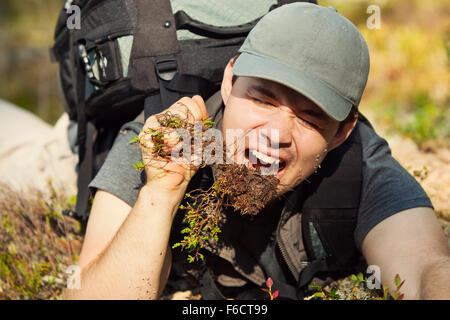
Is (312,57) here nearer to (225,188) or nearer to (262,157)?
(262,157)

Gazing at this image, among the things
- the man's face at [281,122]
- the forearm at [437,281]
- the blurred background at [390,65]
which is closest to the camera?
the forearm at [437,281]

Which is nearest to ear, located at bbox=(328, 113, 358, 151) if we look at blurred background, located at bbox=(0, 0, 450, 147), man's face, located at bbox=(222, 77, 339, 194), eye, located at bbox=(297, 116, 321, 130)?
man's face, located at bbox=(222, 77, 339, 194)

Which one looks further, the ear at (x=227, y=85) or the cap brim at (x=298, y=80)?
the ear at (x=227, y=85)

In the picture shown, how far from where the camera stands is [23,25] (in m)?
19.3

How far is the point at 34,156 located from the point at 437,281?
169 inches

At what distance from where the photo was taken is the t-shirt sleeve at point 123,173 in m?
2.88

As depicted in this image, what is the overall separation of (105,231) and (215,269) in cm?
107

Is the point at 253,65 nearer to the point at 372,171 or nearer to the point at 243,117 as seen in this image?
the point at 243,117

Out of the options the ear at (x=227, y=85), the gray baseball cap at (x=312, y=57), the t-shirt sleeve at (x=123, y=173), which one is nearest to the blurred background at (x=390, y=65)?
the gray baseball cap at (x=312, y=57)

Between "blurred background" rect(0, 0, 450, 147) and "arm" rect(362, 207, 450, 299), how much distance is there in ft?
9.43

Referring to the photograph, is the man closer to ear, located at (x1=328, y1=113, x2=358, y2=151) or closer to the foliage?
ear, located at (x1=328, y1=113, x2=358, y2=151)

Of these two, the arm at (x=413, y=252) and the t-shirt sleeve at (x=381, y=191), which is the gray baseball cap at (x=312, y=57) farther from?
the arm at (x=413, y=252)

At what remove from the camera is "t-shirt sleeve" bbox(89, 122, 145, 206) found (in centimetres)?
288

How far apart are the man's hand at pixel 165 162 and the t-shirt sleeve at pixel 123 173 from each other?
0.77 feet
